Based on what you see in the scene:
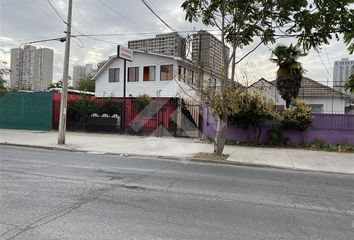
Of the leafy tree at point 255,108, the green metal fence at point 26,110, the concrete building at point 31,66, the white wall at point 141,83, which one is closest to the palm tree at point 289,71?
the leafy tree at point 255,108

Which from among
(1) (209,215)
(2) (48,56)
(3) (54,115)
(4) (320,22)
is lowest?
(1) (209,215)

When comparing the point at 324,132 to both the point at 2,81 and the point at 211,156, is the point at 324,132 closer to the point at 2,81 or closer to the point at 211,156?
the point at 211,156

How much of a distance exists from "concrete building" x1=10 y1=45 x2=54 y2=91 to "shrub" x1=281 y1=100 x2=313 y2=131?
35652mm

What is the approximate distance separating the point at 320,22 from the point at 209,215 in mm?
7898

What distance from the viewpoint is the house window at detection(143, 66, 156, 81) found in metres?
32.2

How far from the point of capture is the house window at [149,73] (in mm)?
32156

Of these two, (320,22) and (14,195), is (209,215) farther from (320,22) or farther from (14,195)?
Answer: (320,22)

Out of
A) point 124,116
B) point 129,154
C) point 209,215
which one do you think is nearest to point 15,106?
point 124,116

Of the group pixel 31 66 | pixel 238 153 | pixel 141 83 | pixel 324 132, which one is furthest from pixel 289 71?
pixel 31 66

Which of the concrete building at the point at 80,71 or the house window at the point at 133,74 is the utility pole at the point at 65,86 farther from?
the concrete building at the point at 80,71

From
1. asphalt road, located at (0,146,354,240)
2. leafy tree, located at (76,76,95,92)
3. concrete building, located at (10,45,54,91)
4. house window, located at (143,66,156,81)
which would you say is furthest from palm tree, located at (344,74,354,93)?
leafy tree, located at (76,76,95,92)

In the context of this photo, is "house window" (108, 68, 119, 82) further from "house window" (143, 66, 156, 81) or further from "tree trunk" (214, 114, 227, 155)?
"tree trunk" (214, 114, 227, 155)

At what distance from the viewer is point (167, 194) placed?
24.3 feet

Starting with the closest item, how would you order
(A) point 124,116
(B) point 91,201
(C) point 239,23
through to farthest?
(B) point 91,201, (C) point 239,23, (A) point 124,116
